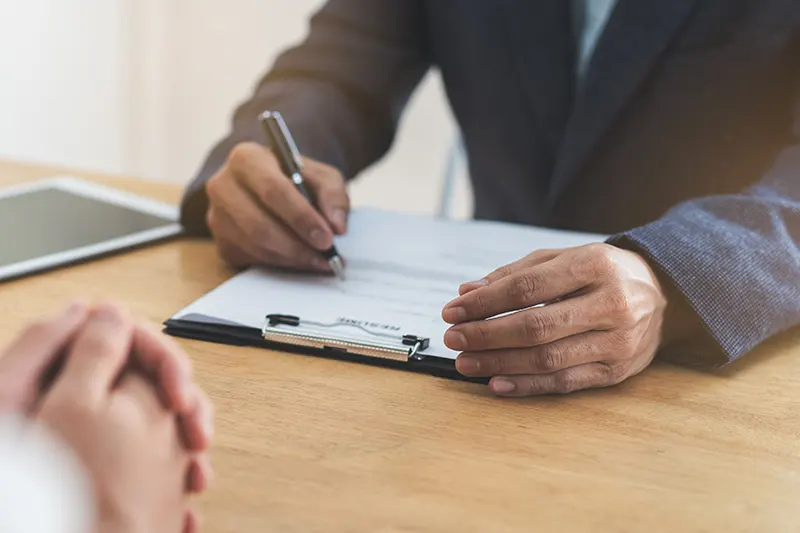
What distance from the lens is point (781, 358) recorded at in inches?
29.0

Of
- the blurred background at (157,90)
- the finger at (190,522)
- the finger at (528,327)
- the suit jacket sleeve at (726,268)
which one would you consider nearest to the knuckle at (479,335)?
the finger at (528,327)

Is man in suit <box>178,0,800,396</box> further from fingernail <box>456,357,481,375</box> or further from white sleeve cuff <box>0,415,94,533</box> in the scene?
white sleeve cuff <box>0,415,94,533</box>

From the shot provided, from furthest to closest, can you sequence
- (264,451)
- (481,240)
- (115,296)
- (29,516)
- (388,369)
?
(481,240) → (115,296) → (388,369) → (264,451) → (29,516)

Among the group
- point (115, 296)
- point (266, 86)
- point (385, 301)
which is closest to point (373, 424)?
point (385, 301)

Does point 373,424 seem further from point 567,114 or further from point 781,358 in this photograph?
point 567,114

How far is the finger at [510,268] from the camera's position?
0.64 meters

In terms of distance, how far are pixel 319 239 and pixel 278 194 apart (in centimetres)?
6

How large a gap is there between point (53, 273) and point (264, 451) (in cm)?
38

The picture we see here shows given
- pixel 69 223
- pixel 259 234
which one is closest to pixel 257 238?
pixel 259 234

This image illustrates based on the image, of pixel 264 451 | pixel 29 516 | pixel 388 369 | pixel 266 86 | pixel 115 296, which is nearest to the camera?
pixel 29 516

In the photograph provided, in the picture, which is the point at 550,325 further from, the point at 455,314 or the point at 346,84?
the point at 346,84

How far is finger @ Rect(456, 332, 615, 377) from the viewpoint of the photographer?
0.62m

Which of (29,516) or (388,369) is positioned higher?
(29,516)

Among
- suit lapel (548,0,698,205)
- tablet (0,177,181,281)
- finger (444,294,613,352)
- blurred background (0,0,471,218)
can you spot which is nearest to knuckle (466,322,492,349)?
finger (444,294,613,352)
